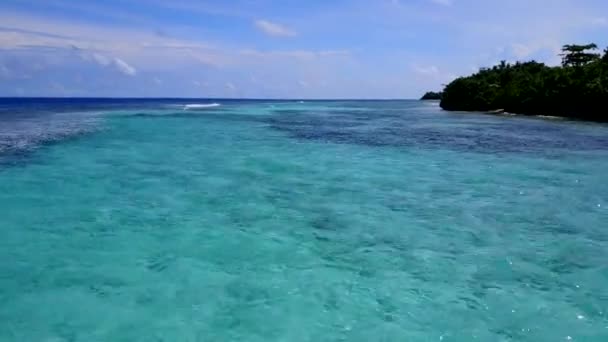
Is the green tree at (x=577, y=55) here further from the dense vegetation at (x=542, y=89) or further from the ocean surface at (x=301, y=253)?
the ocean surface at (x=301, y=253)

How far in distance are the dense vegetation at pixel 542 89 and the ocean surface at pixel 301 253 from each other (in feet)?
126

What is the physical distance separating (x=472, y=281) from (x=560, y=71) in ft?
189

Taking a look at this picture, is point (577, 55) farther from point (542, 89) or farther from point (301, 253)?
point (301, 253)

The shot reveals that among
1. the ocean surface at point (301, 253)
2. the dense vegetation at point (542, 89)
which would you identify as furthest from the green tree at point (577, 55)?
the ocean surface at point (301, 253)

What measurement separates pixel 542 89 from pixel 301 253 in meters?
57.8

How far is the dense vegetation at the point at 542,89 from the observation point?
51.9m

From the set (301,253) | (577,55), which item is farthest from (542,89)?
(301,253)

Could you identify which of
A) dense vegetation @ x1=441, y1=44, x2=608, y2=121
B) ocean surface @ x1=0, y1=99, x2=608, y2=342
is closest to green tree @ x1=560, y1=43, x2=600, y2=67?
dense vegetation @ x1=441, y1=44, x2=608, y2=121

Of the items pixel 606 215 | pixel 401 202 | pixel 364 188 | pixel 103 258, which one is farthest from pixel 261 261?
pixel 606 215

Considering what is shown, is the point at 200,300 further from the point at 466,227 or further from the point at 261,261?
the point at 466,227

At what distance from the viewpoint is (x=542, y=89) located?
59156 millimetres

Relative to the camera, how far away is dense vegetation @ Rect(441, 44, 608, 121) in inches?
2044

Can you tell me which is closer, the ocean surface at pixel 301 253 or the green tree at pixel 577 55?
the ocean surface at pixel 301 253

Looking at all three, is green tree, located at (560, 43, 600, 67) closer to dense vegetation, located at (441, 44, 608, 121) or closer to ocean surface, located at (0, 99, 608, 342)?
dense vegetation, located at (441, 44, 608, 121)
